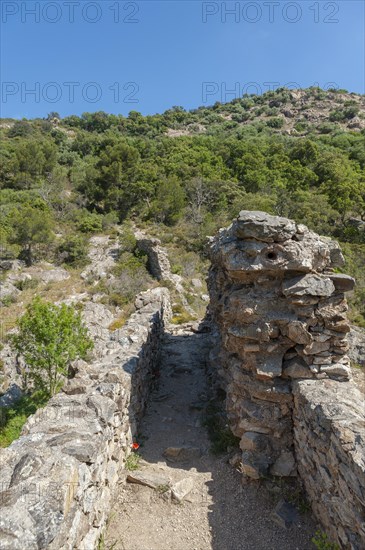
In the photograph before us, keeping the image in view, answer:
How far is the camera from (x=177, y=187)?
1243 inches

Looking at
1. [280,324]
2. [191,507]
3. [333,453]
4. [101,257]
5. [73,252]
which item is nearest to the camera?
[333,453]

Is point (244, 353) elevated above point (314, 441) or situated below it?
above

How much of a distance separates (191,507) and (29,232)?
75.6ft

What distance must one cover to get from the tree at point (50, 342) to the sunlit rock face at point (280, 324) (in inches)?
206

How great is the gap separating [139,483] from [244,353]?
2.57 metres

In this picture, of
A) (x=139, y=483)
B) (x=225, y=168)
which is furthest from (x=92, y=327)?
(x=225, y=168)

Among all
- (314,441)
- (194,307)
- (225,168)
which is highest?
(225,168)

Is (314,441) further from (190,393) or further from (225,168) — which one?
(225,168)

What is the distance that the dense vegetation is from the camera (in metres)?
25.1

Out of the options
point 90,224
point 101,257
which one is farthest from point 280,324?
point 90,224

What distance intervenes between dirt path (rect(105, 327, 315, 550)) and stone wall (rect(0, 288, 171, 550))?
1.17 feet

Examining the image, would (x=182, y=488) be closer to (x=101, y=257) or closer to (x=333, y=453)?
(x=333, y=453)

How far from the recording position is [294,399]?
4676mm

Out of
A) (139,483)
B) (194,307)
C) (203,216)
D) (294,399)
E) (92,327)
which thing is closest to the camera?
(294,399)
